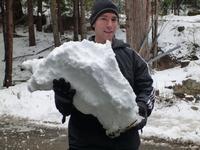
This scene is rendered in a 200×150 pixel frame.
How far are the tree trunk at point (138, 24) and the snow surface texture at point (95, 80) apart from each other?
7731 mm

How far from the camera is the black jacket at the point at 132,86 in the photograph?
3020mm

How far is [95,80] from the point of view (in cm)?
276

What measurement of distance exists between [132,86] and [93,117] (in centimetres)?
35

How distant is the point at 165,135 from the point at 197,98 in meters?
2.20

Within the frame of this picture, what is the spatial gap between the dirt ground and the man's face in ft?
14.4

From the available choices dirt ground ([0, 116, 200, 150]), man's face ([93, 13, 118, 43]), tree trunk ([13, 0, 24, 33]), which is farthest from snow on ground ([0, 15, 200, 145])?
tree trunk ([13, 0, 24, 33])

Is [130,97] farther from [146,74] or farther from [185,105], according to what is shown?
[185,105]

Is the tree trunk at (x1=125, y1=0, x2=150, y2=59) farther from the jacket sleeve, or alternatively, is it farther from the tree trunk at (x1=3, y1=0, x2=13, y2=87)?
the jacket sleeve

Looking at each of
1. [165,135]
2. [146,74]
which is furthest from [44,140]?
[146,74]

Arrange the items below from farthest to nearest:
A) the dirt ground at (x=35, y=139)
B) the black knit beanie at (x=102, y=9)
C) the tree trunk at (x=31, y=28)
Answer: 1. the tree trunk at (x=31, y=28)
2. the dirt ground at (x=35, y=139)
3. the black knit beanie at (x=102, y=9)

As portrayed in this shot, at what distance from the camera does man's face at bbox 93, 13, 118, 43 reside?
10.3 feet

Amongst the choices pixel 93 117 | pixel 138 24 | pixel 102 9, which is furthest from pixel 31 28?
pixel 93 117

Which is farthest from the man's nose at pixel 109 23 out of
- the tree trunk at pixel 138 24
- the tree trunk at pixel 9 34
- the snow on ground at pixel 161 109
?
the tree trunk at pixel 9 34

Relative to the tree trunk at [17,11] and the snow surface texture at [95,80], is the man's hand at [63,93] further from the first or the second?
the tree trunk at [17,11]
